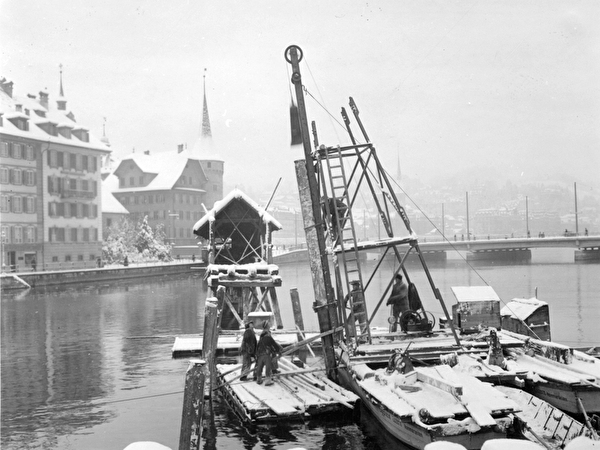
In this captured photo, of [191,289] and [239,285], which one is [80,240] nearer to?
[191,289]

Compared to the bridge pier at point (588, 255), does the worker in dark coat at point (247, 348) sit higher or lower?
higher

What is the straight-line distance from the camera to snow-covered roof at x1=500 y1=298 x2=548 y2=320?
19.9 m

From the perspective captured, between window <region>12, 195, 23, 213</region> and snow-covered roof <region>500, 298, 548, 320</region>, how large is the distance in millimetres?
52523

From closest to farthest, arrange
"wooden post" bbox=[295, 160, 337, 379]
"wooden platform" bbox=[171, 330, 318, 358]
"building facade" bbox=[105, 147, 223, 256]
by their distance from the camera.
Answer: "wooden post" bbox=[295, 160, 337, 379], "wooden platform" bbox=[171, 330, 318, 358], "building facade" bbox=[105, 147, 223, 256]

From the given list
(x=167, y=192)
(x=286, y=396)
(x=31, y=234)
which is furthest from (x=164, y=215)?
(x=286, y=396)

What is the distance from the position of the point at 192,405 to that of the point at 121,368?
1244 cm

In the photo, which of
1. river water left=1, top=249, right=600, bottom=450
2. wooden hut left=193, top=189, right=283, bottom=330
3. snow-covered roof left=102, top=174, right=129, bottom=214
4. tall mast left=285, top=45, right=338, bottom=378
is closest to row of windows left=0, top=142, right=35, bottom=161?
river water left=1, top=249, right=600, bottom=450

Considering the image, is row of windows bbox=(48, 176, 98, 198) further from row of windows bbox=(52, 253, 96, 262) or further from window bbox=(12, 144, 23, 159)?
row of windows bbox=(52, 253, 96, 262)

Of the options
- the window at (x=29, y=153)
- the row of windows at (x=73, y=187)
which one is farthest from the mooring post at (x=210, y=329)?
the row of windows at (x=73, y=187)

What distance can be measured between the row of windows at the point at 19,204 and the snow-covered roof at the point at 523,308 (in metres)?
50.9

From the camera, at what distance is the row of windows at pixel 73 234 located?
219 ft

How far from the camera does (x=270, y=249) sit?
2750 centimetres

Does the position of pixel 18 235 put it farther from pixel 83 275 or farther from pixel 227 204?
pixel 227 204

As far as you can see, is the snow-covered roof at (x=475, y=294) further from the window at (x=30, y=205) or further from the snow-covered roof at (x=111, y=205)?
the snow-covered roof at (x=111, y=205)
